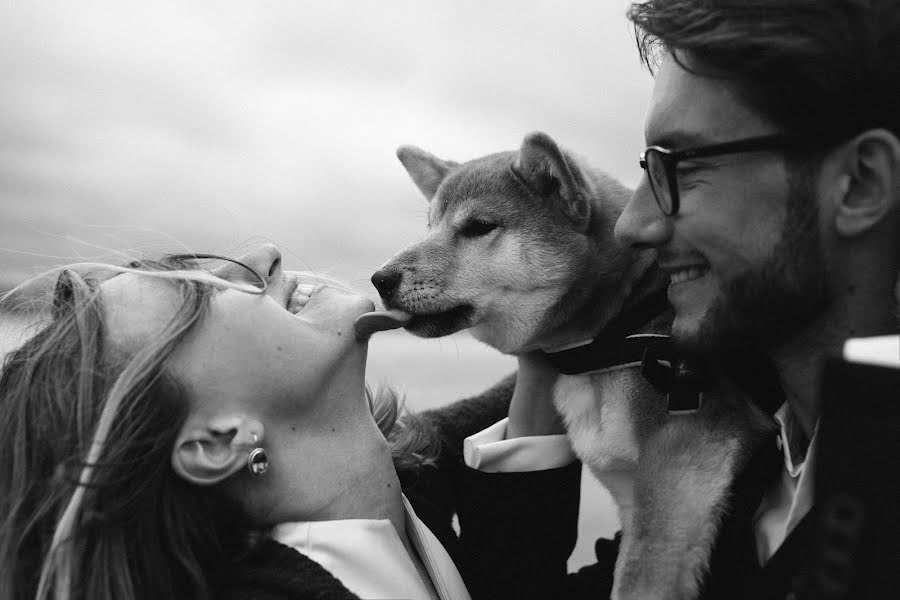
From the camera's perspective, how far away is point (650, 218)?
7.89ft

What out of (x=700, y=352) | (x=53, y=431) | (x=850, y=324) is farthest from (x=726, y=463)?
(x=53, y=431)

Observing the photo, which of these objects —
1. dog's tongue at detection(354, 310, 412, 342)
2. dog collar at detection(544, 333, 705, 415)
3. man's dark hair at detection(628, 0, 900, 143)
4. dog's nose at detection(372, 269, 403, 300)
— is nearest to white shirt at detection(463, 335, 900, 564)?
dog collar at detection(544, 333, 705, 415)

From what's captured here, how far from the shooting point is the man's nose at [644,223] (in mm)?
2348

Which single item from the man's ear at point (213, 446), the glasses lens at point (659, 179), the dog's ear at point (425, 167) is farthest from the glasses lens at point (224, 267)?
the dog's ear at point (425, 167)

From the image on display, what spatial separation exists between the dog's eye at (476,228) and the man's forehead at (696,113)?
188 cm

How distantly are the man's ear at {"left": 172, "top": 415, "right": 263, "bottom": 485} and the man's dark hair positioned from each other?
70.4 inches

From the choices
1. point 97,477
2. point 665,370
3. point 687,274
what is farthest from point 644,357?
point 97,477

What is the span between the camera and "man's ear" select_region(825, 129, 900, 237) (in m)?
2.01

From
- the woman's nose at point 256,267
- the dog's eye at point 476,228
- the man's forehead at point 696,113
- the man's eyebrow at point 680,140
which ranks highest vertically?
the man's forehead at point 696,113

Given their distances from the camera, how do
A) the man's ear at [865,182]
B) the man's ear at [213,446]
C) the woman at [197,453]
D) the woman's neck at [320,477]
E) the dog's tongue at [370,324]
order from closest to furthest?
1. the man's ear at [865,182]
2. the woman at [197,453]
3. the man's ear at [213,446]
4. the woman's neck at [320,477]
5. the dog's tongue at [370,324]

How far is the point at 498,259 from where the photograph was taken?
405cm

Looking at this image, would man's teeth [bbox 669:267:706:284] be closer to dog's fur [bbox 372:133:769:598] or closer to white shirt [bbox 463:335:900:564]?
white shirt [bbox 463:335:900:564]

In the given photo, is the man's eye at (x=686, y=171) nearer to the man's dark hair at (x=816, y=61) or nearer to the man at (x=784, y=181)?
the man at (x=784, y=181)

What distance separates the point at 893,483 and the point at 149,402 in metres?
1.99
